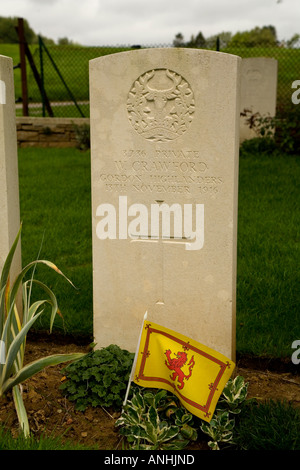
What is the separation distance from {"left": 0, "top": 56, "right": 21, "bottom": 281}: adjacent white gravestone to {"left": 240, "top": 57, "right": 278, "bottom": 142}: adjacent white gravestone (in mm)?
6430

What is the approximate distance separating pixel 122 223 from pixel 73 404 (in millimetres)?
1027

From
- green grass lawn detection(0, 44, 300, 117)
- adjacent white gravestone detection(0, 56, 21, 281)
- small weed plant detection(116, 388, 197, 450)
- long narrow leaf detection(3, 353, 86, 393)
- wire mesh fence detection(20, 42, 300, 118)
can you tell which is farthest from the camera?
green grass lawn detection(0, 44, 300, 117)

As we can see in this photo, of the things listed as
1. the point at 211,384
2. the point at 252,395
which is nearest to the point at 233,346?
the point at 252,395

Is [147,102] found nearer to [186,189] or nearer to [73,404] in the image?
[186,189]

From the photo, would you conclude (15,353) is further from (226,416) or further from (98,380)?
(226,416)

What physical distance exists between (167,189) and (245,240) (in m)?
2.29

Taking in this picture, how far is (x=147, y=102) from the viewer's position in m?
3.18

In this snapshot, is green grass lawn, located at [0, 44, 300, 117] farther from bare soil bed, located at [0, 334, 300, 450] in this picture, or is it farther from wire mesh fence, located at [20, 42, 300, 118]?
bare soil bed, located at [0, 334, 300, 450]

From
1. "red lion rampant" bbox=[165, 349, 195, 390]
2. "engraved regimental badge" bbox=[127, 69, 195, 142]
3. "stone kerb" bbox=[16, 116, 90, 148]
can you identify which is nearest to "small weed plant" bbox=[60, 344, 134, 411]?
"red lion rampant" bbox=[165, 349, 195, 390]

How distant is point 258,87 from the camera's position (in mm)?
9453

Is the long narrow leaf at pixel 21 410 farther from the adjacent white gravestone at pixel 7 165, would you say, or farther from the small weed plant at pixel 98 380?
the adjacent white gravestone at pixel 7 165

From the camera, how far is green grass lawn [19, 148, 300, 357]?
3.87 m

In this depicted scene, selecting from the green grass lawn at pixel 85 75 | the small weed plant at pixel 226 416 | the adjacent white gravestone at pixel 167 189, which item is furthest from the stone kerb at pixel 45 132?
the small weed plant at pixel 226 416
